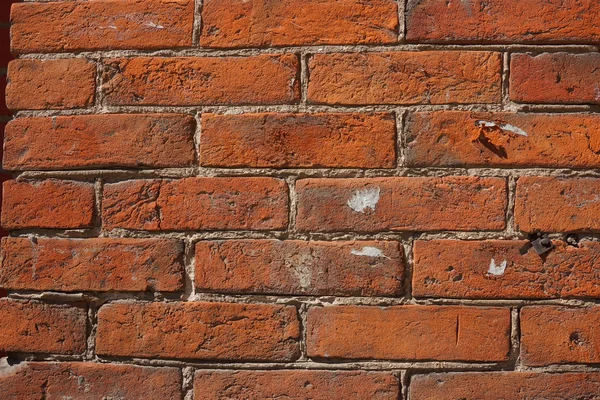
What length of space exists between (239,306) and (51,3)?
2.05 feet

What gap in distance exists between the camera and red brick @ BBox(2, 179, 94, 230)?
1.00m

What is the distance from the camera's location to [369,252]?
3.17 ft

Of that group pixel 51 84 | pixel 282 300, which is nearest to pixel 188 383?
pixel 282 300

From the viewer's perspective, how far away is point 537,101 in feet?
3.20

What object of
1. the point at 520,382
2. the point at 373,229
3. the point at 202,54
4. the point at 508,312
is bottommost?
the point at 520,382

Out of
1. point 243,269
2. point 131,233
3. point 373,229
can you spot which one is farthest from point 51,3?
point 373,229

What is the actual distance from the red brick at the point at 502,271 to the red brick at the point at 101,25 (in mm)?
560

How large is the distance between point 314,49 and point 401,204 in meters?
0.30

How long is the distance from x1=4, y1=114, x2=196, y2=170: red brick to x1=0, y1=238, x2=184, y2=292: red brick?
0.13 metres

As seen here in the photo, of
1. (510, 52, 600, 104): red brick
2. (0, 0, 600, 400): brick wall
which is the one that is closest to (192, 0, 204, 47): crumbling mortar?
(0, 0, 600, 400): brick wall

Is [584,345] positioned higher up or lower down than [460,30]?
lower down

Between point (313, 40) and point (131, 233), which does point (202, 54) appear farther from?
point (131, 233)

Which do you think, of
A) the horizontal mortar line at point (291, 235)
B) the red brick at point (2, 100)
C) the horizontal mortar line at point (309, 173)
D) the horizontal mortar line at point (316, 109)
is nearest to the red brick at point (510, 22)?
the horizontal mortar line at point (316, 109)

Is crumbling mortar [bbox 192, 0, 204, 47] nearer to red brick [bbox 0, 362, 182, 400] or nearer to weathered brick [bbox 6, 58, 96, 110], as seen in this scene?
weathered brick [bbox 6, 58, 96, 110]
